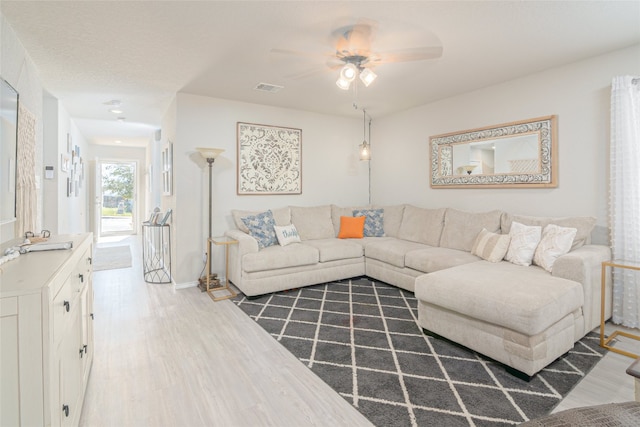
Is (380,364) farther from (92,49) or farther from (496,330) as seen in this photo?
(92,49)

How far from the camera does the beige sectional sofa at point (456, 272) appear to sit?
2.17 m

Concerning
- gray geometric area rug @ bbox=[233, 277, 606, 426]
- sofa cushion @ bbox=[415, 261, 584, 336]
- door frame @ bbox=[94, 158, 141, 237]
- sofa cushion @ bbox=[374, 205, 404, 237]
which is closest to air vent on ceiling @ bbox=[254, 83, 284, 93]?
sofa cushion @ bbox=[374, 205, 404, 237]

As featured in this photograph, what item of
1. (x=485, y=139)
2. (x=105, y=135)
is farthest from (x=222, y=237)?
(x=105, y=135)

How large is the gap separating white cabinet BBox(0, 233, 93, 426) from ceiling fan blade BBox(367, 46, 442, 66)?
9.04 ft

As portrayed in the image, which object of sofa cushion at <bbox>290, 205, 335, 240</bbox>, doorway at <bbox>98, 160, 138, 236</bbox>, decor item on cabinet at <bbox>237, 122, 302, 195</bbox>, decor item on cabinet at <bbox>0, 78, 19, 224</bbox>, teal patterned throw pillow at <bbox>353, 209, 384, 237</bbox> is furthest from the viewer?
doorway at <bbox>98, 160, 138, 236</bbox>

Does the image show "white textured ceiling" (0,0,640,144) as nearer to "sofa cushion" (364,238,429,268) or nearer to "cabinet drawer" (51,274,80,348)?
"cabinet drawer" (51,274,80,348)

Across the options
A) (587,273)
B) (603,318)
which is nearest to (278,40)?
(587,273)

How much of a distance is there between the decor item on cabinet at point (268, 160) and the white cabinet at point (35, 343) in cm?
323

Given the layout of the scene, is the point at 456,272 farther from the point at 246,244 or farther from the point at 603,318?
the point at 246,244

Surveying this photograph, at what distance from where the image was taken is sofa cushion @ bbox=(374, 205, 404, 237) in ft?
16.1

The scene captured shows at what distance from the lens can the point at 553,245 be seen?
2908 mm

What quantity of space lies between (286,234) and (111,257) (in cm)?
393

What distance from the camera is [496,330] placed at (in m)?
2.25

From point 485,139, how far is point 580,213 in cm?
132
